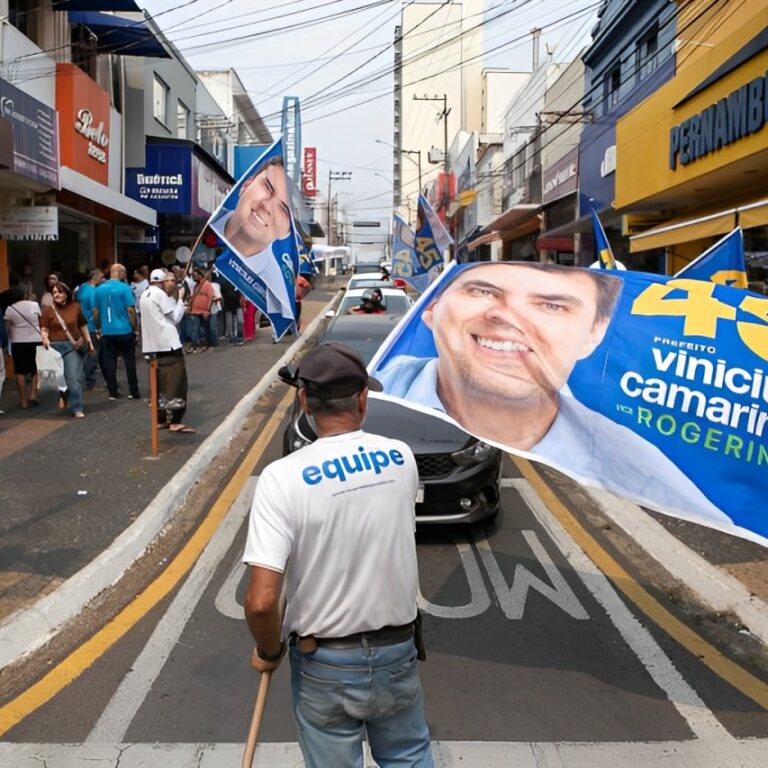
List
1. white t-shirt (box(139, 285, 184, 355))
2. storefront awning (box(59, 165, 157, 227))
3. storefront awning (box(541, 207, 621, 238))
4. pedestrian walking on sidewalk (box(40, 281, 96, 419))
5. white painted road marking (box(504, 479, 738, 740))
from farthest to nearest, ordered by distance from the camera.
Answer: storefront awning (box(541, 207, 621, 238)) < storefront awning (box(59, 165, 157, 227)) < pedestrian walking on sidewalk (box(40, 281, 96, 419)) < white t-shirt (box(139, 285, 184, 355)) < white painted road marking (box(504, 479, 738, 740))

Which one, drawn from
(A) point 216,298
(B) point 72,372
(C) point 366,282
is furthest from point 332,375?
(C) point 366,282

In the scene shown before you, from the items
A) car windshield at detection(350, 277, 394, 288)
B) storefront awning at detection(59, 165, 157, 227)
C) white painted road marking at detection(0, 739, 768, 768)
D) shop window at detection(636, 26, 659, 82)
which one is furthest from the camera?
car windshield at detection(350, 277, 394, 288)

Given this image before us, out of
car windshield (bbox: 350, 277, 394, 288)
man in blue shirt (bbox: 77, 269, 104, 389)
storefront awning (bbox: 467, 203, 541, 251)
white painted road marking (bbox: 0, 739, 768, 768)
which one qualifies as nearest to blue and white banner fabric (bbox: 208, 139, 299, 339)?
man in blue shirt (bbox: 77, 269, 104, 389)

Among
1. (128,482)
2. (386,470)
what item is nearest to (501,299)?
A: (386,470)

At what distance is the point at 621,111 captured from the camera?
64.5 feet

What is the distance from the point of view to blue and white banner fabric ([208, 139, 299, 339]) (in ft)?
27.6

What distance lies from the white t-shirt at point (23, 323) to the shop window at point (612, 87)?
1565cm

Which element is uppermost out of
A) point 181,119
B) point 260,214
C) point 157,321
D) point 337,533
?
point 181,119

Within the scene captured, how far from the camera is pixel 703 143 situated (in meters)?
12.7

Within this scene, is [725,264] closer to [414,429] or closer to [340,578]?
[414,429]

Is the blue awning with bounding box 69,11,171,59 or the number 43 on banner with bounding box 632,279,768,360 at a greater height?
the blue awning with bounding box 69,11,171,59

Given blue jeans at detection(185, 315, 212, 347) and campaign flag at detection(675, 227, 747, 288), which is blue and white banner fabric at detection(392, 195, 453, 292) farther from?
campaign flag at detection(675, 227, 747, 288)

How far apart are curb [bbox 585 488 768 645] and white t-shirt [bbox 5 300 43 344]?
7.47 meters

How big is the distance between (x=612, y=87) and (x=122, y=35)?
1217 cm
